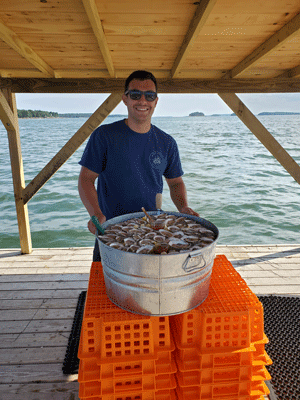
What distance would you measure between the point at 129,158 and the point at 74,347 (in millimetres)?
1911

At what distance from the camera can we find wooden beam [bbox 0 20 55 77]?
259cm

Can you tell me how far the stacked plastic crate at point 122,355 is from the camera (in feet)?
4.87

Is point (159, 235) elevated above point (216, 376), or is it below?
above

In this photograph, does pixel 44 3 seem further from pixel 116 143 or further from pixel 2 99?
pixel 2 99

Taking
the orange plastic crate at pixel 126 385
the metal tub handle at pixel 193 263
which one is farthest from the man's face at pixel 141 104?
the orange plastic crate at pixel 126 385

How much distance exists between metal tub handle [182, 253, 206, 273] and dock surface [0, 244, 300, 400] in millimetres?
1721

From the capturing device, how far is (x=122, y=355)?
1520 mm

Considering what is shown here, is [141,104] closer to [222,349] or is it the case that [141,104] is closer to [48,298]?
[222,349]

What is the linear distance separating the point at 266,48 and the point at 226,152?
20.3 meters

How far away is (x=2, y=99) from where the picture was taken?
4062 millimetres

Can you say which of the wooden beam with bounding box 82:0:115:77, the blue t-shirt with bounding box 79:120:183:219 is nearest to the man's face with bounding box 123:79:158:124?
the blue t-shirt with bounding box 79:120:183:219

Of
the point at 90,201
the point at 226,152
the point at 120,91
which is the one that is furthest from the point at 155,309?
the point at 226,152

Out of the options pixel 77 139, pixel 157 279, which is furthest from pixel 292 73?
pixel 157 279

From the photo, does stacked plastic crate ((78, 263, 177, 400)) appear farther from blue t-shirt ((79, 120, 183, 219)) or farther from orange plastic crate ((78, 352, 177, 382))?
blue t-shirt ((79, 120, 183, 219))
